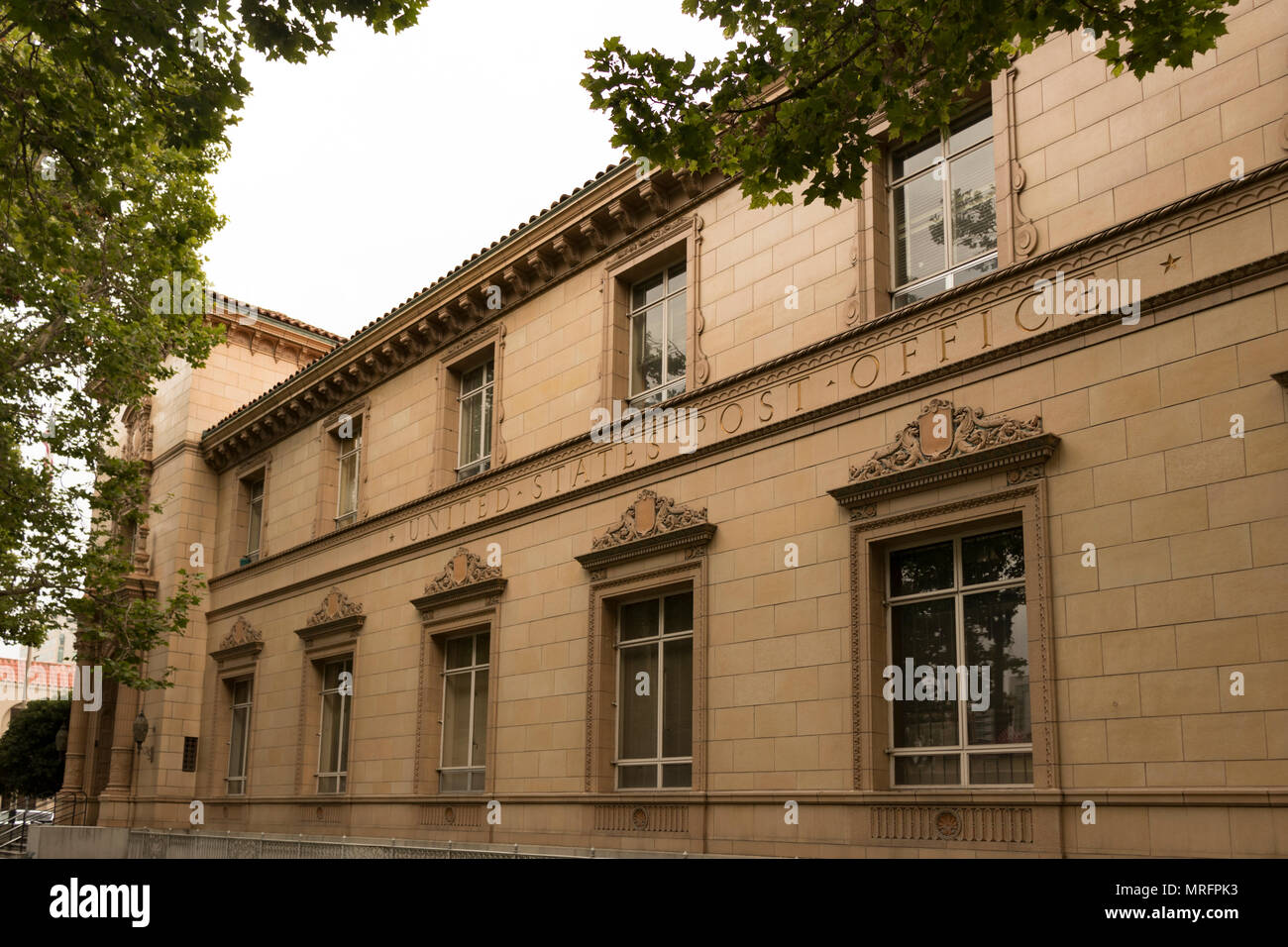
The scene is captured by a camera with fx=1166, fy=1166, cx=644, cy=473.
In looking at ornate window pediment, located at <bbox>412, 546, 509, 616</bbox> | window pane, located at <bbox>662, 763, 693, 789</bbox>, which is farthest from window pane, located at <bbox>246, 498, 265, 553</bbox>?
window pane, located at <bbox>662, 763, 693, 789</bbox>

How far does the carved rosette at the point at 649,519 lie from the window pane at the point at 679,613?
0.87m

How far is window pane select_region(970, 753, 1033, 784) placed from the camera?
10547mm

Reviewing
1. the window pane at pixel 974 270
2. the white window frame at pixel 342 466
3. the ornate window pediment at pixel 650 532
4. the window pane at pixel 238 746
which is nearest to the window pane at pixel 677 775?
the ornate window pediment at pixel 650 532

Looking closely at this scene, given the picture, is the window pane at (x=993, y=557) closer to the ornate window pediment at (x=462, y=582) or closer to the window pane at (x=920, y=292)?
the window pane at (x=920, y=292)

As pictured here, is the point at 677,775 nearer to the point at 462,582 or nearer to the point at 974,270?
the point at 462,582

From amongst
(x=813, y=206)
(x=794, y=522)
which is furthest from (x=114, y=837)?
(x=813, y=206)

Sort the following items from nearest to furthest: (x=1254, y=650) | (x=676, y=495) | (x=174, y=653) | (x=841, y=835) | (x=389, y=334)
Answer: (x=1254, y=650) < (x=841, y=835) < (x=676, y=495) < (x=389, y=334) < (x=174, y=653)

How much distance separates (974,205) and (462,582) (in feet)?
31.7

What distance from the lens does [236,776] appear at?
79.8 feet

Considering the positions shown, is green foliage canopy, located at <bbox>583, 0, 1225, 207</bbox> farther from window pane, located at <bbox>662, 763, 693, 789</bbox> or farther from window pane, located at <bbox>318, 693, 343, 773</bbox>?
window pane, located at <bbox>318, 693, 343, 773</bbox>

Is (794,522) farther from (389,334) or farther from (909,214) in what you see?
(389,334)

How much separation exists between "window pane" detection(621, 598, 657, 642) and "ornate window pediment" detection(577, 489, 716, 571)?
651 millimetres

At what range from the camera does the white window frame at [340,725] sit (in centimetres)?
2048
